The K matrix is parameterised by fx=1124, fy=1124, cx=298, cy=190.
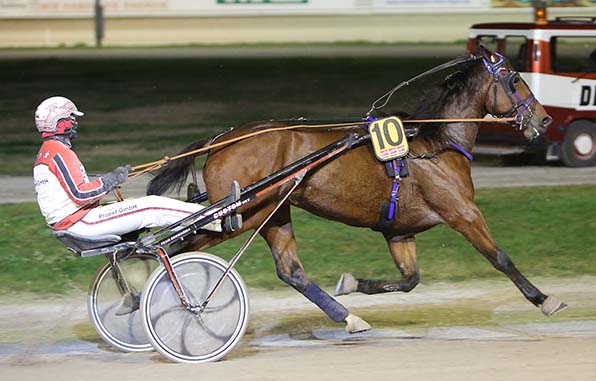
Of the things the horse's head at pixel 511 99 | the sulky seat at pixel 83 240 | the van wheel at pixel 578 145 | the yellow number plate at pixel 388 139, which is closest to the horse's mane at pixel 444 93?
the horse's head at pixel 511 99

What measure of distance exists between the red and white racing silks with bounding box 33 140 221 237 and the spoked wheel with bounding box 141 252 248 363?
29 centimetres

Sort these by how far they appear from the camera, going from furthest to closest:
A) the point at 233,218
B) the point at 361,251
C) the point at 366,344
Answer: the point at 361,251
the point at 366,344
the point at 233,218

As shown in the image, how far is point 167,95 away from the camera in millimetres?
21469

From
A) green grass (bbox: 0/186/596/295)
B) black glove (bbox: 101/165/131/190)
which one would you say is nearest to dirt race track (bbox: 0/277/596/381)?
green grass (bbox: 0/186/596/295)

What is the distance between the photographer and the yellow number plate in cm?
696

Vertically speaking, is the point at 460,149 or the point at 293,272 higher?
the point at 460,149

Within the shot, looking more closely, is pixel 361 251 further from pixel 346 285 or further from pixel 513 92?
pixel 513 92

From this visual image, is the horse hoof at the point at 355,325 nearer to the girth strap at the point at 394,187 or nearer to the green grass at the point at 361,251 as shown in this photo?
the girth strap at the point at 394,187

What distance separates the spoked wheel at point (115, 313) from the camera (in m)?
6.91

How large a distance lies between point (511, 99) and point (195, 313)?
2.56 m

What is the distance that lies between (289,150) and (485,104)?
141cm

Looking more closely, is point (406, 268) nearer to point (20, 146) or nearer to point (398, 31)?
point (20, 146)

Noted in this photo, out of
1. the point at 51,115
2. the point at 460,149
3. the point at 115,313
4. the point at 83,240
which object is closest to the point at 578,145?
the point at 460,149

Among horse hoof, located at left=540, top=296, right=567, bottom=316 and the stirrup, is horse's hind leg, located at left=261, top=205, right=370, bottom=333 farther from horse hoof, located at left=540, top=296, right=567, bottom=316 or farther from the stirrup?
horse hoof, located at left=540, top=296, right=567, bottom=316
